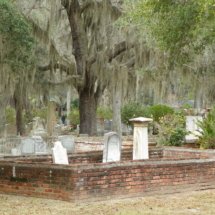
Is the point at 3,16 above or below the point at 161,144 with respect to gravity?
above

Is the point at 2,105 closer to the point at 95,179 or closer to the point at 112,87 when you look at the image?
the point at 112,87

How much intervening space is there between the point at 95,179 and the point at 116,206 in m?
0.74

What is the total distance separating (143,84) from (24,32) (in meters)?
7.47

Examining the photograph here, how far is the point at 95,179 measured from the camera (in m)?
7.93

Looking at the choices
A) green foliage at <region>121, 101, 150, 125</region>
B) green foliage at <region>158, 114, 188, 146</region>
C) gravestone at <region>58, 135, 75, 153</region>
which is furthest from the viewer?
green foliage at <region>121, 101, 150, 125</region>

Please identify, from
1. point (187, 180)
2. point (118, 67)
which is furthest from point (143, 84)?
point (187, 180)

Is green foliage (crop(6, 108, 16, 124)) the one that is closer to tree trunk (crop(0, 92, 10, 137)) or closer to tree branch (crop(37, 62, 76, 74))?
tree trunk (crop(0, 92, 10, 137))

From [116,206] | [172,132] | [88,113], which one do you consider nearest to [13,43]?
[88,113]

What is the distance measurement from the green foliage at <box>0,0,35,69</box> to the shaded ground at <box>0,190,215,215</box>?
412 inches

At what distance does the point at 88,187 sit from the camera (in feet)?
25.6

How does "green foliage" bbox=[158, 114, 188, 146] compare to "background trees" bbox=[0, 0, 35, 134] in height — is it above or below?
below

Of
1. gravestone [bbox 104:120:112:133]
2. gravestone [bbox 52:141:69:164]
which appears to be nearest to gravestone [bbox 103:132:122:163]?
gravestone [bbox 52:141:69:164]

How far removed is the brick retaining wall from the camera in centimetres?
774

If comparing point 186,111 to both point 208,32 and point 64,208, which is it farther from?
point 64,208
